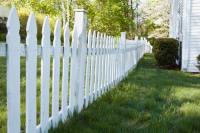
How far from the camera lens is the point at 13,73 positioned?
3344 millimetres

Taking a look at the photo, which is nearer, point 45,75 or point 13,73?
point 13,73

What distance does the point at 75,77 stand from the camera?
5.53m

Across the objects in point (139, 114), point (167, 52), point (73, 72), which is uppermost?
point (73, 72)

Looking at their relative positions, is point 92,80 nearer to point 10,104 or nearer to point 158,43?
Result: point 10,104

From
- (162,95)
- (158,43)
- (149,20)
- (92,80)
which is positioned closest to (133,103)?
(92,80)

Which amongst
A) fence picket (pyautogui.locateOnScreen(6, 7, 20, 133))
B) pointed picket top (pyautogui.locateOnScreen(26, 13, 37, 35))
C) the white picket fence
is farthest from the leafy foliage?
fence picket (pyautogui.locateOnScreen(6, 7, 20, 133))

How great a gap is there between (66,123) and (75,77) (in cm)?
93

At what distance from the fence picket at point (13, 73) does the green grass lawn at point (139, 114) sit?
1.02 meters

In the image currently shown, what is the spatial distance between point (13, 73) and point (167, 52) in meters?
12.6

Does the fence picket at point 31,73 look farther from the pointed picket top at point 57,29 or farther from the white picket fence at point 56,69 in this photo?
the pointed picket top at point 57,29

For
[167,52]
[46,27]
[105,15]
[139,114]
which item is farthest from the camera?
[105,15]

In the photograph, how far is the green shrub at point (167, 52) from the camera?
Result: 1550cm

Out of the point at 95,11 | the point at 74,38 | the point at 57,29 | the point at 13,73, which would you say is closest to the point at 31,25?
the point at 13,73

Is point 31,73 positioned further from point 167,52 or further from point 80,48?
point 167,52
